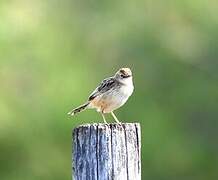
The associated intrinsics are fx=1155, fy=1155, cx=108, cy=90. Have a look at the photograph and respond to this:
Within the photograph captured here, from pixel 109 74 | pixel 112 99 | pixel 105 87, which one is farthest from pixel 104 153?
pixel 109 74

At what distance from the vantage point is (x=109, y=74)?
14.1 m

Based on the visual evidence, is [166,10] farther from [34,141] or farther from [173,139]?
[34,141]

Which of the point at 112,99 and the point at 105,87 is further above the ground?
the point at 105,87

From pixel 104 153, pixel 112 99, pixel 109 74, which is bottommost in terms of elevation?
pixel 104 153

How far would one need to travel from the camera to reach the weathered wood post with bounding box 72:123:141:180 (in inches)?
218

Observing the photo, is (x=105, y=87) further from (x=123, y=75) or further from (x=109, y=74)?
(x=109, y=74)

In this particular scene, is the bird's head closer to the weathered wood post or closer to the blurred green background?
the weathered wood post

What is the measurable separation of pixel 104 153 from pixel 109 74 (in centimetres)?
862

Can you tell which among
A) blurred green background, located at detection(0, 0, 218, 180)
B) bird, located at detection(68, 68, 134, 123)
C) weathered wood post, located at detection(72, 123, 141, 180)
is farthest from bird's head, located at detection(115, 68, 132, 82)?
blurred green background, located at detection(0, 0, 218, 180)

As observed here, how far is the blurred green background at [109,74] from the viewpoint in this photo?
43.0 feet

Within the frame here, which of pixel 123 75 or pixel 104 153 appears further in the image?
pixel 123 75

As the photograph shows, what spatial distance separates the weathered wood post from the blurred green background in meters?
7.18

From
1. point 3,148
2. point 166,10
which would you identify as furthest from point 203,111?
point 3,148

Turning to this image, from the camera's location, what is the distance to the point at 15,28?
1320cm
